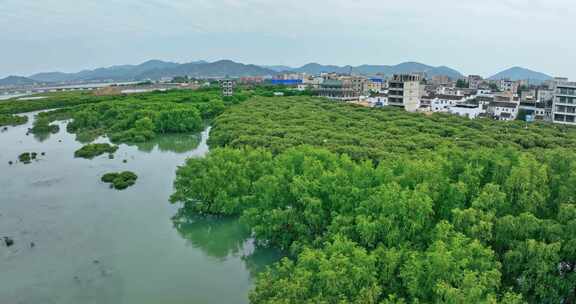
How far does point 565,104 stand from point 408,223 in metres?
46.9

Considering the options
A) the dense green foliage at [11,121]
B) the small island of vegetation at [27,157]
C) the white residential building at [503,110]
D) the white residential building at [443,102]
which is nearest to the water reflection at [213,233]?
the small island of vegetation at [27,157]

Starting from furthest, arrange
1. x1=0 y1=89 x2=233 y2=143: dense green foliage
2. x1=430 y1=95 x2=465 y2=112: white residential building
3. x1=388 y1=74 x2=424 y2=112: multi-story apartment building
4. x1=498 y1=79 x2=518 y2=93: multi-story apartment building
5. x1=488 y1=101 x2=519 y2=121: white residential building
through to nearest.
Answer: x1=498 y1=79 x2=518 y2=93: multi-story apartment building → x1=430 y1=95 x2=465 y2=112: white residential building → x1=488 y1=101 x2=519 y2=121: white residential building → x1=388 y1=74 x2=424 y2=112: multi-story apartment building → x1=0 y1=89 x2=233 y2=143: dense green foliage

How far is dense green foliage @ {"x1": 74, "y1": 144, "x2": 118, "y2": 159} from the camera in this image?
1478 inches

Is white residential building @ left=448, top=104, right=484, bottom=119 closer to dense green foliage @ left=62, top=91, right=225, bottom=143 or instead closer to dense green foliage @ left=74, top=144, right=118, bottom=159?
dense green foliage @ left=62, top=91, right=225, bottom=143

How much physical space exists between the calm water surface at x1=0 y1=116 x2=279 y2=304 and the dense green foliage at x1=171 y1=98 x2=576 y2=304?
1711 mm

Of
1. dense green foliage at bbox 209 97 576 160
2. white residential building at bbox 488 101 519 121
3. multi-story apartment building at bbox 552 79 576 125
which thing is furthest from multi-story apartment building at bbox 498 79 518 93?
dense green foliage at bbox 209 97 576 160

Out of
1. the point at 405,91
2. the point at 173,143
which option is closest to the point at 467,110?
the point at 405,91

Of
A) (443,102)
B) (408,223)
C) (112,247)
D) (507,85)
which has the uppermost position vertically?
(507,85)

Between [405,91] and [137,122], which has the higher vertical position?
[405,91]

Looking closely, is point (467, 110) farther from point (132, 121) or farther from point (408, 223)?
point (408, 223)

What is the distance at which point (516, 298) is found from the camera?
9922 millimetres

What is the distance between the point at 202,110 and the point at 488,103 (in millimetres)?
45033

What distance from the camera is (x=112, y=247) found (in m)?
19.4

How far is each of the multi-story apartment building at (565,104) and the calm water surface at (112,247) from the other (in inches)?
1838
